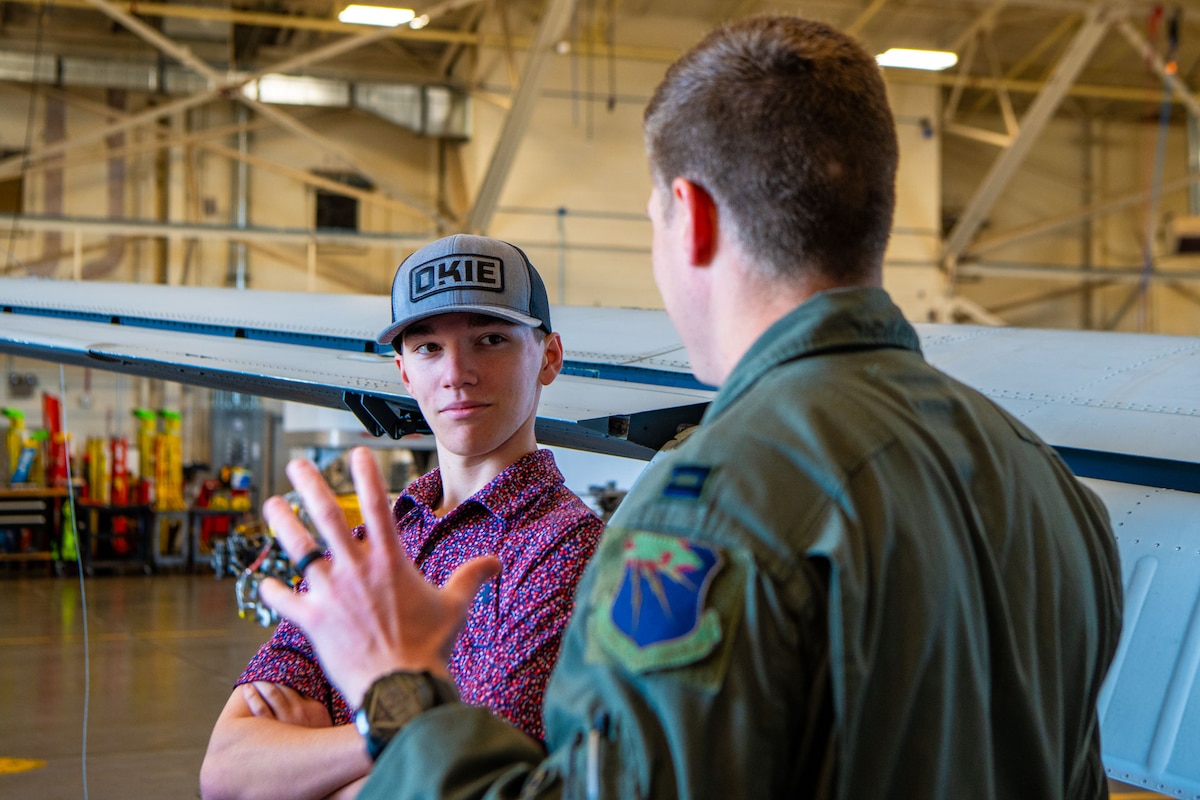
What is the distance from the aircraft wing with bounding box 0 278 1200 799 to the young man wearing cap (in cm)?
142

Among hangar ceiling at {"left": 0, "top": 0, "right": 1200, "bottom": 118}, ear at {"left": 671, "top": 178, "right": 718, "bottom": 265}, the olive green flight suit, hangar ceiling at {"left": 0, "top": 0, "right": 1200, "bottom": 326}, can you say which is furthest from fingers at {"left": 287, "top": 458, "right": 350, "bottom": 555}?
hangar ceiling at {"left": 0, "top": 0, "right": 1200, "bottom": 118}

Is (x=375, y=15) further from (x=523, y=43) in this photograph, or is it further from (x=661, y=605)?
(x=661, y=605)

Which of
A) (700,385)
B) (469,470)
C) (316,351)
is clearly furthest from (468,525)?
(316,351)

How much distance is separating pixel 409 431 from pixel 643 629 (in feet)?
11.4

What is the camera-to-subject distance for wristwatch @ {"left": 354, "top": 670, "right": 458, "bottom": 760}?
4.11 ft

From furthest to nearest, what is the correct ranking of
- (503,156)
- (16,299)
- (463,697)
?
1. (503,156)
2. (16,299)
3. (463,697)

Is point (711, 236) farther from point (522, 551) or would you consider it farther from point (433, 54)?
point (433, 54)

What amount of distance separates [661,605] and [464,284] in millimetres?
1382

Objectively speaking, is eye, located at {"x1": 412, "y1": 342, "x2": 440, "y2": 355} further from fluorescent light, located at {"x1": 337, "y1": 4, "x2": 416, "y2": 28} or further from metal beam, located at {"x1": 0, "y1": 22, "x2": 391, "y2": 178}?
fluorescent light, located at {"x1": 337, "y1": 4, "x2": 416, "y2": 28}

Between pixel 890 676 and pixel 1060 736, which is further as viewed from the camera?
pixel 1060 736

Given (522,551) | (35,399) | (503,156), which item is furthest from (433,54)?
(522,551)

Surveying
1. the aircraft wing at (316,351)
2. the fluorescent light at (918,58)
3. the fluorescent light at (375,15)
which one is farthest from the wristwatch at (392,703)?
the fluorescent light at (918,58)

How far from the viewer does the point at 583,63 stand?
64.6 ft

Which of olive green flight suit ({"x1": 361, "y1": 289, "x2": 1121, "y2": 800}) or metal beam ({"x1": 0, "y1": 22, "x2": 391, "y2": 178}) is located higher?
metal beam ({"x1": 0, "y1": 22, "x2": 391, "y2": 178})
